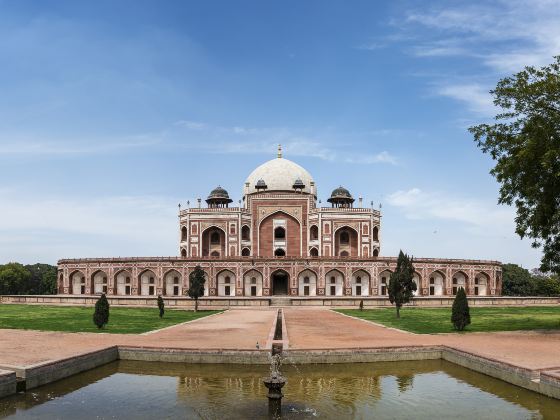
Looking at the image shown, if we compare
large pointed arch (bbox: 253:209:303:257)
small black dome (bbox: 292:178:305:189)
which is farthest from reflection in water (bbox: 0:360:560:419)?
small black dome (bbox: 292:178:305:189)

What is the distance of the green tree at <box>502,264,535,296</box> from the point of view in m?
66.0

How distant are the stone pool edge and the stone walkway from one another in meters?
0.38

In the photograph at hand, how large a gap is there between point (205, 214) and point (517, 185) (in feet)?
143

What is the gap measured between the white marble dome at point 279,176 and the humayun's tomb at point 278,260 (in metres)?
0.13

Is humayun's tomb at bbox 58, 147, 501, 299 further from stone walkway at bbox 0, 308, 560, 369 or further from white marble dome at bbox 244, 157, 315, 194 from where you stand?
stone walkway at bbox 0, 308, 560, 369

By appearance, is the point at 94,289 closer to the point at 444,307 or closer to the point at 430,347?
the point at 444,307

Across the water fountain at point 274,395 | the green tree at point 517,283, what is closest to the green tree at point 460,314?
the water fountain at point 274,395

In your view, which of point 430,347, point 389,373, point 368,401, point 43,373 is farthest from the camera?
point 430,347

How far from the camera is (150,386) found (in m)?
12.8

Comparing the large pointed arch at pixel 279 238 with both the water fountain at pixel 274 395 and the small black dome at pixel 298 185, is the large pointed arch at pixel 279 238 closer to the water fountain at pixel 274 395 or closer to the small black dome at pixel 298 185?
the small black dome at pixel 298 185

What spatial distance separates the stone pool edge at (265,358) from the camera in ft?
40.4

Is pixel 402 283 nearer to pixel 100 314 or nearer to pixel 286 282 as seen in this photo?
pixel 100 314

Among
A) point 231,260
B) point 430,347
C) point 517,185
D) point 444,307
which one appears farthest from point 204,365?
point 231,260

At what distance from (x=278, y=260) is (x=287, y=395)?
41167mm
